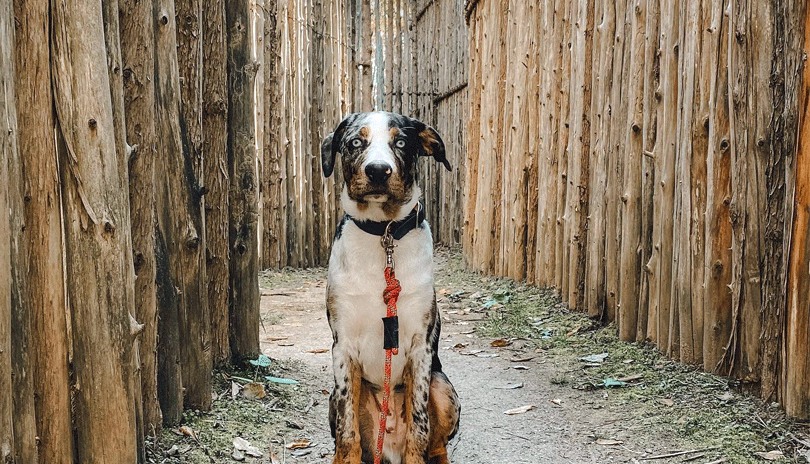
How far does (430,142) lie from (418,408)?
1.31 meters

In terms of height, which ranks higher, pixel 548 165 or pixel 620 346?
pixel 548 165

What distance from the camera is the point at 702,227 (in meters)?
4.07

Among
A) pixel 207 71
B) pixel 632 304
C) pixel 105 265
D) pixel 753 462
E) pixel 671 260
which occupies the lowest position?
pixel 753 462

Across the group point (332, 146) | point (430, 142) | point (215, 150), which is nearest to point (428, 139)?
point (430, 142)

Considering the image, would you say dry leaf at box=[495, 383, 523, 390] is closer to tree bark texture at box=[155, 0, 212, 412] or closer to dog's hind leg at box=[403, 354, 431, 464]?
dog's hind leg at box=[403, 354, 431, 464]

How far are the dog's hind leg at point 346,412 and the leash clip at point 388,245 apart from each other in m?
0.52

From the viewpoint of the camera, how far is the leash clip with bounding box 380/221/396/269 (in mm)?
3291

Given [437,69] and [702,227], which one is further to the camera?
[437,69]

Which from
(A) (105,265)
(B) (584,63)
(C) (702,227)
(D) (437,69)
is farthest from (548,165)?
(D) (437,69)

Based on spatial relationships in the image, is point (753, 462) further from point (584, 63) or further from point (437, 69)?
point (437, 69)

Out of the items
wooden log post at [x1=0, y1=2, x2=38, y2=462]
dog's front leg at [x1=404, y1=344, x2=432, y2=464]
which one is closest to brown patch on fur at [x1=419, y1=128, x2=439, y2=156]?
dog's front leg at [x1=404, y1=344, x2=432, y2=464]

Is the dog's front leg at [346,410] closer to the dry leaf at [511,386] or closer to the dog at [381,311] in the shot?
the dog at [381,311]

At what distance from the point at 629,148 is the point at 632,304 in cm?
106

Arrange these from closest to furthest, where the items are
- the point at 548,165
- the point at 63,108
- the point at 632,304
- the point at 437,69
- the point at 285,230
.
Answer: the point at 63,108, the point at 632,304, the point at 548,165, the point at 285,230, the point at 437,69
